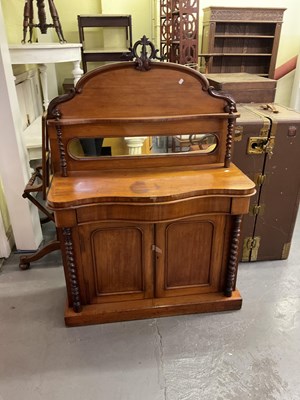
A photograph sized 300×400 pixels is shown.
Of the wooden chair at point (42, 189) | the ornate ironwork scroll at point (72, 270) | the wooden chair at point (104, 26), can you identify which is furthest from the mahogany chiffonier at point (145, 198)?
the wooden chair at point (104, 26)

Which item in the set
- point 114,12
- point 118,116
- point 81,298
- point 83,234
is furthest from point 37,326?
point 114,12

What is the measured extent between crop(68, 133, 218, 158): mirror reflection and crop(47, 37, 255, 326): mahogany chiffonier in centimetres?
3

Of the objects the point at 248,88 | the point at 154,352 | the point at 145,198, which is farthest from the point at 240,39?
the point at 154,352

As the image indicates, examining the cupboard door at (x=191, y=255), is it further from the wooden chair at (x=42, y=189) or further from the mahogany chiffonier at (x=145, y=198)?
the wooden chair at (x=42, y=189)

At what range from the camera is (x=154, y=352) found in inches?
61.1

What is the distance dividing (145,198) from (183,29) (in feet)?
9.03

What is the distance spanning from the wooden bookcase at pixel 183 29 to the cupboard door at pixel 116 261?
262 cm

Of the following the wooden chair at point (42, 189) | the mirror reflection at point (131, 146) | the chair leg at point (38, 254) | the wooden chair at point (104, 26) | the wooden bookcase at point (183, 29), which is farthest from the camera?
the wooden chair at point (104, 26)

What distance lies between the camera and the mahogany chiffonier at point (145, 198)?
141 cm

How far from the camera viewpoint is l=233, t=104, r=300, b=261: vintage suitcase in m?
1.80

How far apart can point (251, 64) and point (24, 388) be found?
15.9ft

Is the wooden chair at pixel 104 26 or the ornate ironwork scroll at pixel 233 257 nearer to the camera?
the ornate ironwork scroll at pixel 233 257

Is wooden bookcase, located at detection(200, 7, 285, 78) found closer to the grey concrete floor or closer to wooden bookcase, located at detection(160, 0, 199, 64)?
wooden bookcase, located at detection(160, 0, 199, 64)

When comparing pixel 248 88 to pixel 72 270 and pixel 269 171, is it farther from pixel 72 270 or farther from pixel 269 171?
pixel 72 270
